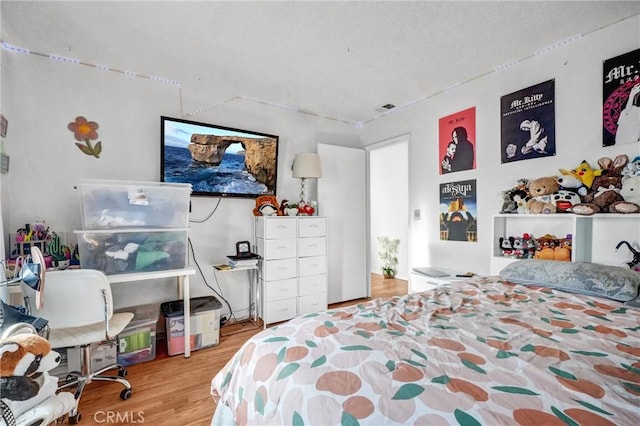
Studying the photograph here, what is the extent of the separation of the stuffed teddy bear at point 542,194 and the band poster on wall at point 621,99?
1.28ft

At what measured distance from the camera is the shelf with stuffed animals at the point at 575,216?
1.82 metres

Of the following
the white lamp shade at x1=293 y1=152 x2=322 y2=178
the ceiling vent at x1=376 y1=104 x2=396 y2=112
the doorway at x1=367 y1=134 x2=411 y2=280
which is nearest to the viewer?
the white lamp shade at x1=293 y1=152 x2=322 y2=178

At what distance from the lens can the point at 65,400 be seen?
3.78 feet

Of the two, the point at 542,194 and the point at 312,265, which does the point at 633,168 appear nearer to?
the point at 542,194

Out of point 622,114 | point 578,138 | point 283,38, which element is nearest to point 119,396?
point 283,38

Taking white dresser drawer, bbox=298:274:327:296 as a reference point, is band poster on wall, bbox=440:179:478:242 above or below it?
above

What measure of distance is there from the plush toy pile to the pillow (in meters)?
0.46

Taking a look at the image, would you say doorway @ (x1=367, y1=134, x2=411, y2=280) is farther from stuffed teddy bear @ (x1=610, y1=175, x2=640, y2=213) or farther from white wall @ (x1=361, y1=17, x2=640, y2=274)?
stuffed teddy bear @ (x1=610, y1=175, x2=640, y2=213)

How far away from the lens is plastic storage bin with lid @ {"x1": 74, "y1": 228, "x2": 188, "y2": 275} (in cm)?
199

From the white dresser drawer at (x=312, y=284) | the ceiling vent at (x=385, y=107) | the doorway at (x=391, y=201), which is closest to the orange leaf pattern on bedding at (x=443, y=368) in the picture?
the white dresser drawer at (x=312, y=284)

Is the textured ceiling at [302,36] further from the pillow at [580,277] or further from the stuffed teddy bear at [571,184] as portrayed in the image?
the pillow at [580,277]

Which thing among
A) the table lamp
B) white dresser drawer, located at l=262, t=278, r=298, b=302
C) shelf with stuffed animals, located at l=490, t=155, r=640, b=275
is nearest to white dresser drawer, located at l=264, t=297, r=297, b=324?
white dresser drawer, located at l=262, t=278, r=298, b=302

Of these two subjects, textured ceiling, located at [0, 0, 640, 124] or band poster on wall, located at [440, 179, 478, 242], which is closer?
textured ceiling, located at [0, 0, 640, 124]

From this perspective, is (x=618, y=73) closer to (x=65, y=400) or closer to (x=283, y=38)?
(x=283, y=38)
